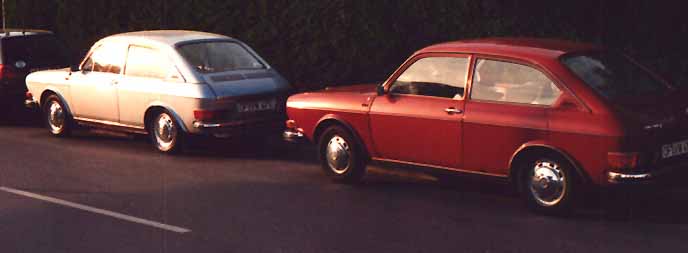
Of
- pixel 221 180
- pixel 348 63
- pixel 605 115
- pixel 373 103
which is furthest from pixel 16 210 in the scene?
pixel 348 63

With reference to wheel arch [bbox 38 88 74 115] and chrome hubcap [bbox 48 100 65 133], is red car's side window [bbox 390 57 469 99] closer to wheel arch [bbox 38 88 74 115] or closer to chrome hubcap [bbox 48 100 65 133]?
wheel arch [bbox 38 88 74 115]

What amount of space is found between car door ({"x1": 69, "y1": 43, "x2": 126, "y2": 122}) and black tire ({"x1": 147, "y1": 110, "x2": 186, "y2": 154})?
27.6 inches

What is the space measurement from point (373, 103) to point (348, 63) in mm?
5649

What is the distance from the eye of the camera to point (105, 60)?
13.8m

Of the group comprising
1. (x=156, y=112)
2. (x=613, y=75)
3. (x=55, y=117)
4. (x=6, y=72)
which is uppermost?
(x=613, y=75)

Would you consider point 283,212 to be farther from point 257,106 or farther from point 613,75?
point 257,106

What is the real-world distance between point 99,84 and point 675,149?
7522mm

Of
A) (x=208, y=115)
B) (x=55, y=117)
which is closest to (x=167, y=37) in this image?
(x=208, y=115)

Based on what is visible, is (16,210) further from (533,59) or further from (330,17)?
(330,17)

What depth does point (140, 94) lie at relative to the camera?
13.1 meters

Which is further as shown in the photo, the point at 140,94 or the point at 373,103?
the point at 140,94

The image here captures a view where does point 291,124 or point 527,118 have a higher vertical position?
point 527,118

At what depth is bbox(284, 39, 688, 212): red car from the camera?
8.67 m

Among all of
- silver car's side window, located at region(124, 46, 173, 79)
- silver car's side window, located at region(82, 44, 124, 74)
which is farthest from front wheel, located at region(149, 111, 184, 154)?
silver car's side window, located at region(82, 44, 124, 74)
